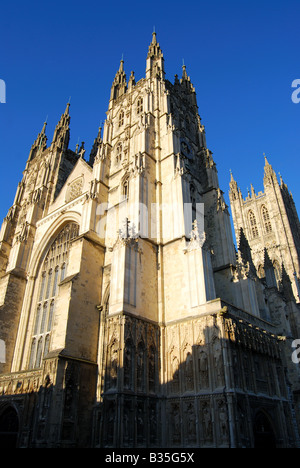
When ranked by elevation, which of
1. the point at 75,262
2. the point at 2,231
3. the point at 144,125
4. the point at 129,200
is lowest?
the point at 75,262

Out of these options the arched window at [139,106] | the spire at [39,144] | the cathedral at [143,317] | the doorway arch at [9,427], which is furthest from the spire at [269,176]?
the doorway arch at [9,427]

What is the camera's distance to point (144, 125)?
22.5 meters

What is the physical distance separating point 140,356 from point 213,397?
3.25 m

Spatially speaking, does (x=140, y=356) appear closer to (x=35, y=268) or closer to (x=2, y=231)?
(x=35, y=268)

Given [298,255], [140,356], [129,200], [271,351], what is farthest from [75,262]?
[298,255]

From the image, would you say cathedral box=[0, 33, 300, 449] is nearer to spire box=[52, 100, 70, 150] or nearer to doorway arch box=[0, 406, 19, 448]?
doorway arch box=[0, 406, 19, 448]

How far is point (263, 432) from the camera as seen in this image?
12.8 m

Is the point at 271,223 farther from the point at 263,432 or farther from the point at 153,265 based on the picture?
the point at 263,432

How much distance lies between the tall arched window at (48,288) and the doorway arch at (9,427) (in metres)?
3.20

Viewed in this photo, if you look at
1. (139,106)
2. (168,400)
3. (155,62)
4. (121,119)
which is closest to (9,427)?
(168,400)

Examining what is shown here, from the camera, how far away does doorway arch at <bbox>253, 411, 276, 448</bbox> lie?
12.3 meters

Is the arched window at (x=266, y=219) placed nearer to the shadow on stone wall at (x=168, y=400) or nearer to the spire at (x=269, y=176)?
the spire at (x=269, y=176)

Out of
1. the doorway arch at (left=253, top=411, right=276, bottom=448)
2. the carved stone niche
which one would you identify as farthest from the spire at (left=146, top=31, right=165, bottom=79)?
the doorway arch at (left=253, top=411, right=276, bottom=448)

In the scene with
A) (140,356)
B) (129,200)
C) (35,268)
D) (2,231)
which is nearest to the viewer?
(140,356)
